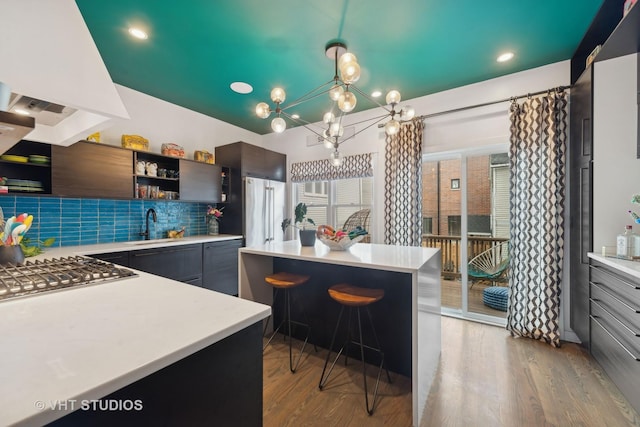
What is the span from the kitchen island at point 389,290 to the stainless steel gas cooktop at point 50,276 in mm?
1034

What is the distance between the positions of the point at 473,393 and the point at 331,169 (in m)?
3.10

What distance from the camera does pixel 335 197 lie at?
14.0ft

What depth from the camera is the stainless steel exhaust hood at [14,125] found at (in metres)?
1.00

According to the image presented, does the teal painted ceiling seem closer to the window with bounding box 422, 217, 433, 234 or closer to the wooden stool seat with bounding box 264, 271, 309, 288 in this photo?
the window with bounding box 422, 217, 433, 234

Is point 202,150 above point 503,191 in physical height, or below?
above

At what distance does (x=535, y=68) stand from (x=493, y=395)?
10.1 feet

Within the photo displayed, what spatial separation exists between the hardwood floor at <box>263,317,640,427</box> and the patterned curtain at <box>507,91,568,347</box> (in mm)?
332

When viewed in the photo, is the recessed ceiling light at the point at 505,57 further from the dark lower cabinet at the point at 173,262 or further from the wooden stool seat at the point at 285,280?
the dark lower cabinet at the point at 173,262

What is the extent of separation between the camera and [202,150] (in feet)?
13.1

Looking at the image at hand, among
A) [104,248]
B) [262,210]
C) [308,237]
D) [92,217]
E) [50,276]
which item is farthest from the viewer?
[262,210]

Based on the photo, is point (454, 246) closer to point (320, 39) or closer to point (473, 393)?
point (473, 393)

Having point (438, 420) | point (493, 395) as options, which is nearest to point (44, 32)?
point (438, 420)

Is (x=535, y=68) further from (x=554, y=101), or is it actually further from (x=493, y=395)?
(x=493, y=395)

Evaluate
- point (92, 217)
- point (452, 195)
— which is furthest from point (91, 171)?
point (452, 195)
